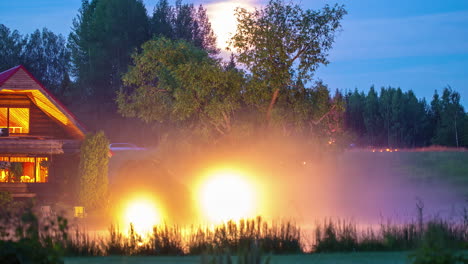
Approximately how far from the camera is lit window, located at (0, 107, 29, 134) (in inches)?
1053

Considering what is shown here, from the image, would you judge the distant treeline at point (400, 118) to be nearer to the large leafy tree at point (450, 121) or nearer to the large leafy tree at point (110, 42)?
the large leafy tree at point (450, 121)

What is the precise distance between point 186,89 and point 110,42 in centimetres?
2677

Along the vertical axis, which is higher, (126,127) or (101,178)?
(126,127)

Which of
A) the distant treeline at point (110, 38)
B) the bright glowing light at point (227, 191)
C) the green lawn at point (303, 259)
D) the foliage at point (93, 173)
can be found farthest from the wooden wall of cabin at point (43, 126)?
the distant treeline at point (110, 38)

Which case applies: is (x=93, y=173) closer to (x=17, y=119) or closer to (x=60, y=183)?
(x=60, y=183)

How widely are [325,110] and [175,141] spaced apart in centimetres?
746

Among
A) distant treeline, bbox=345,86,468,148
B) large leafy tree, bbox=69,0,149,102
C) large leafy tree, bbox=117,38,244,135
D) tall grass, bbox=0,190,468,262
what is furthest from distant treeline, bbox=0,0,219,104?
tall grass, bbox=0,190,468,262

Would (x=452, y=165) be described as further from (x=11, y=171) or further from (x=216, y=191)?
(x=11, y=171)

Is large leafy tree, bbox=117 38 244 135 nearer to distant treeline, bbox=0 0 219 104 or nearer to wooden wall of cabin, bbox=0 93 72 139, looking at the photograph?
wooden wall of cabin, bbox=0 93 72 139

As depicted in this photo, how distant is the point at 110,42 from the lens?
174ft

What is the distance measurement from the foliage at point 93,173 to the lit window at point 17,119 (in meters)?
3.62

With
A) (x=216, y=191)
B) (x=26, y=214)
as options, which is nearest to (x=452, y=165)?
(x=216, y=191)

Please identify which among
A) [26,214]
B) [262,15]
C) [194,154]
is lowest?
[26,214]

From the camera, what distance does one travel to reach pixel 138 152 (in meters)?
43.1
